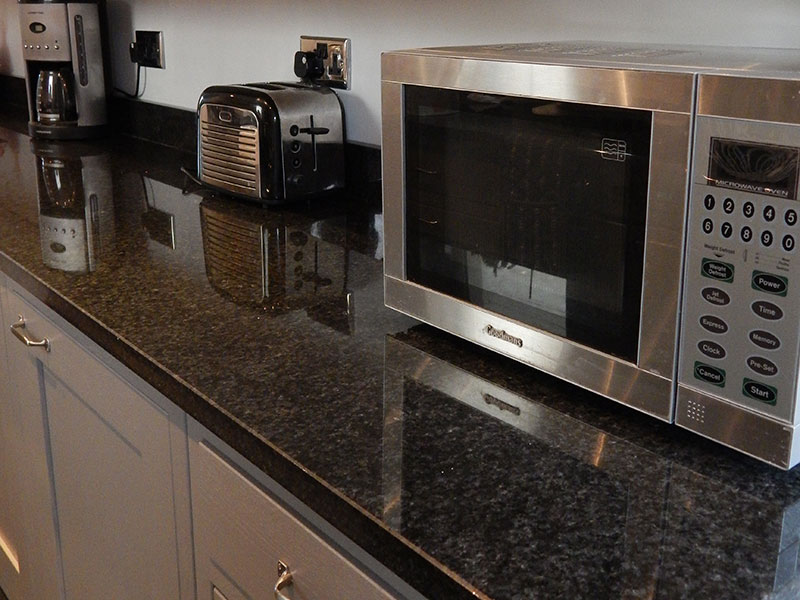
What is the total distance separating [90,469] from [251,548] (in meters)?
0.45

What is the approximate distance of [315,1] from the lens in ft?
5.20

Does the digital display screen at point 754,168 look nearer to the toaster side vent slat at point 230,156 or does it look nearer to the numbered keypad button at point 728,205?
the numbered keypad button at point 728,205

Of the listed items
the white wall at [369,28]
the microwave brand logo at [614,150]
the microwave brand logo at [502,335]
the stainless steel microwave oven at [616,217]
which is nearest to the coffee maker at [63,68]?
the white wall at [369,28]

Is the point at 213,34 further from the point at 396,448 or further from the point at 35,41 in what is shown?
the point at 396,448

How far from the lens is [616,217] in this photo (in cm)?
72

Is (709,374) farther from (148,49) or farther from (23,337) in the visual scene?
(148,49)

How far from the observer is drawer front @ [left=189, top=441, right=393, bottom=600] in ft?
2.27

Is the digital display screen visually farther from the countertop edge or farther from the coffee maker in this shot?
the coffee maker

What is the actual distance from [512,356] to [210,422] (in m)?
0.28

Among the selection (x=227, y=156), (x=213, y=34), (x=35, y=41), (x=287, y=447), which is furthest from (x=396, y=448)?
(x=35, y=41)

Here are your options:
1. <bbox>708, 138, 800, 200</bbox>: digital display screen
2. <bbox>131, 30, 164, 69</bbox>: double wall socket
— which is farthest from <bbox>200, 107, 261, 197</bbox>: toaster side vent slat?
<bbox>708, 138, 800, 200</bbox>: digital display screen

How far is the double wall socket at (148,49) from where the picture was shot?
2076mm

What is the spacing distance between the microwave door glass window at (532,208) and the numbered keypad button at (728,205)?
68 millimetres

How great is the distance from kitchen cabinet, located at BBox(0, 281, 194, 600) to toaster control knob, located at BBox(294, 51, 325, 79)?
62cm
